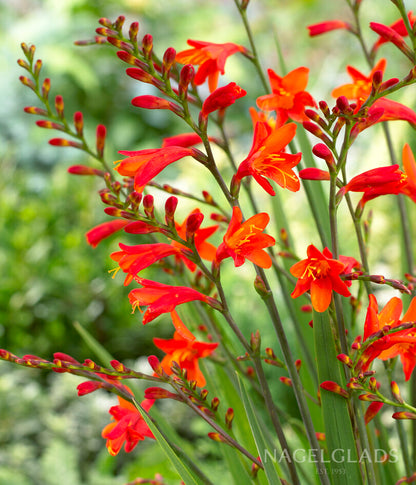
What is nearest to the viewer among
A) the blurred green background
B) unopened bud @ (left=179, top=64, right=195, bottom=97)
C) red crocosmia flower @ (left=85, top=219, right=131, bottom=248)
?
unopened bud @ (left=179, top=64, right=195, bottom=97)

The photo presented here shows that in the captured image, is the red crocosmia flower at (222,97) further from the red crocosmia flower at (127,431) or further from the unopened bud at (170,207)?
the red crocosmia flower at (127,431)

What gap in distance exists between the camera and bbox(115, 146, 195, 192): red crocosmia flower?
0.35 m

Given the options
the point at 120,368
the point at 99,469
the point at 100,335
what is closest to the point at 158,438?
the point at 120,368

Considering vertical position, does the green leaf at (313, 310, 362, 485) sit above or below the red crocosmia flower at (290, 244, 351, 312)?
below

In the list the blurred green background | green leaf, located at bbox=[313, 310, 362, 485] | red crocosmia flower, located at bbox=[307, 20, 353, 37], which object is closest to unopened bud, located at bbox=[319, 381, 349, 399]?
green leaf, located at bbox=[313, 310, 362, 485]

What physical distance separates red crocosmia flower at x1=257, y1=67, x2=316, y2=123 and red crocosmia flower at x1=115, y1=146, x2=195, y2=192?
0.35 ft

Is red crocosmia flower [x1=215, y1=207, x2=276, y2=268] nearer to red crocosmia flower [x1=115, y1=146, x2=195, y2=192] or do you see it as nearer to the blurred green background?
red crocosmia flower [x1=115, y1=146, x2=195, y2=192]

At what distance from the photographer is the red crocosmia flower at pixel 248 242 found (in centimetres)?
36

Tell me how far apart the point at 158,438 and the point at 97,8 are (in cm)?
342

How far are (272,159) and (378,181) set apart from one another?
7cm

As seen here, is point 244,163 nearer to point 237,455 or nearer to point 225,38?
point 237,455

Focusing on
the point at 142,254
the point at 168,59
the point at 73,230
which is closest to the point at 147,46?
the point at 168,59

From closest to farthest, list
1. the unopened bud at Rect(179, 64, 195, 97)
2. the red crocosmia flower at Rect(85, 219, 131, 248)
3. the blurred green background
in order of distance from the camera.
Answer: the unopened bud at Rect(179, 64, 195, 97), the red crocosmia flower at Rect(85, 219, 131, 248), the blurred green background

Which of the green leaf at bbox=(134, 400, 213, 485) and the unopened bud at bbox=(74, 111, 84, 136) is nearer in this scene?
the green leaf at bbox=(134, 400, 213, 485)
